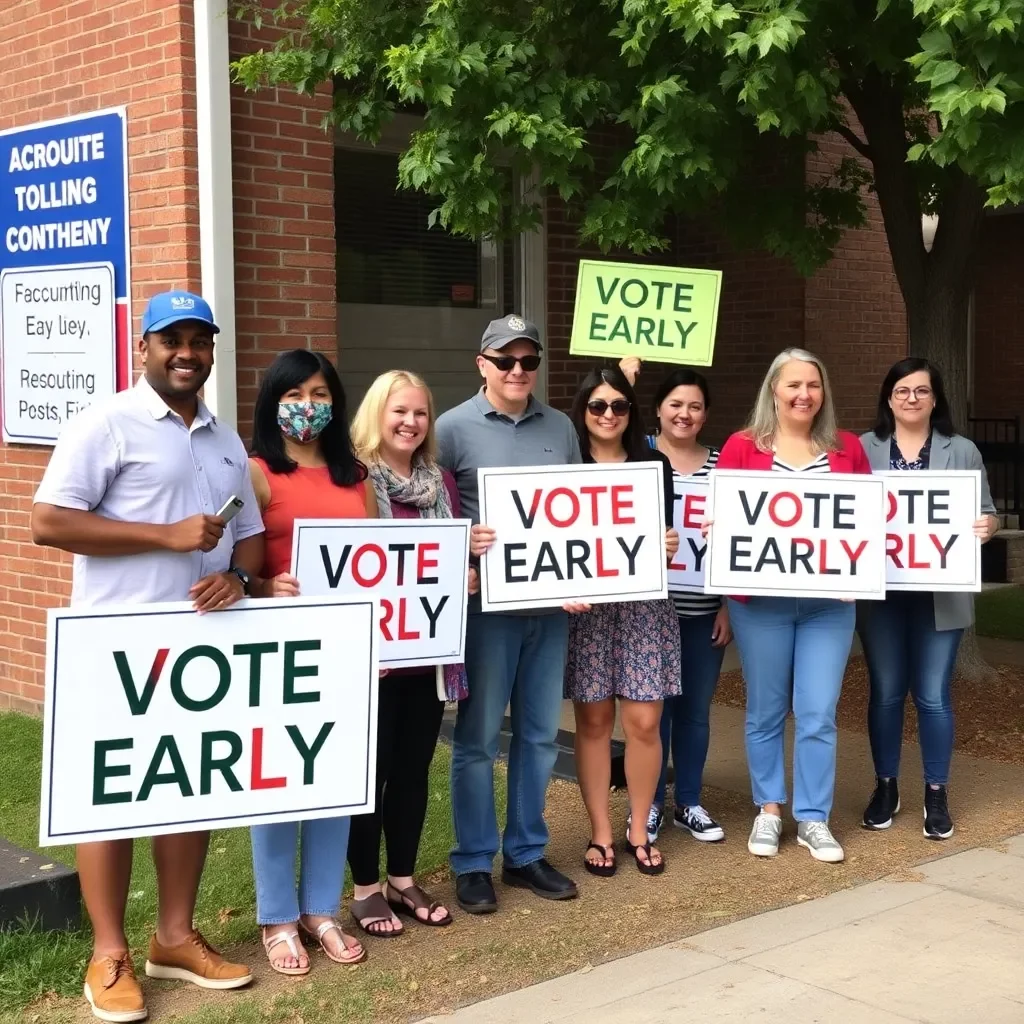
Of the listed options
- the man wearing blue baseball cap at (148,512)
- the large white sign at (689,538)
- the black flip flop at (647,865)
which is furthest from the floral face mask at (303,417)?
the black flip flop at (647,865)

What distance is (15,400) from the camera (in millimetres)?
7629

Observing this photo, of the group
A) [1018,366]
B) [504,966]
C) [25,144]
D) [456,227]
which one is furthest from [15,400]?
[1018,366]

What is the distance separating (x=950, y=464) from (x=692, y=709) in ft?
4.70

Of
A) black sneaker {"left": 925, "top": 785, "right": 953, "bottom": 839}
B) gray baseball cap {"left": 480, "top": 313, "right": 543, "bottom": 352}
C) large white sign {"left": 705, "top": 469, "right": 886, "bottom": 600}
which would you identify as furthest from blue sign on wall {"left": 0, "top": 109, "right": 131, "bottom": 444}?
black sneaker {"left": 925, "top": 785, "right": 953, "bottom": 839}

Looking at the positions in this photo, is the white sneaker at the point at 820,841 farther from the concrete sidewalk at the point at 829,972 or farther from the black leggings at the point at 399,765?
the black leggings at the point at 399,765

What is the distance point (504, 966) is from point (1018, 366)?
1455cm

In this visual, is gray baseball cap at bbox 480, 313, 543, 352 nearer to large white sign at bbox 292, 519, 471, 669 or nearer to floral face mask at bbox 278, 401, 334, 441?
large white sign at bbox 292, 519, 471, 669

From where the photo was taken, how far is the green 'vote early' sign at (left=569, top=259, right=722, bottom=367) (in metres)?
5.77

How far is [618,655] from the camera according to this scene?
5059 mm

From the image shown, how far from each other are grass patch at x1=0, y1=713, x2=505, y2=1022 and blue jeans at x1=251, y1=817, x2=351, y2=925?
0.28 metres

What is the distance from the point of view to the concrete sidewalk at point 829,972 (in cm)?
388

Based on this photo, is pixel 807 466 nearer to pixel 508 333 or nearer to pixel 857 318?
pixel 508 333

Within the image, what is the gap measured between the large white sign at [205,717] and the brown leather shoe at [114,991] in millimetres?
475

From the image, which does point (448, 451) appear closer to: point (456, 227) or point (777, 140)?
point (456, 227)
